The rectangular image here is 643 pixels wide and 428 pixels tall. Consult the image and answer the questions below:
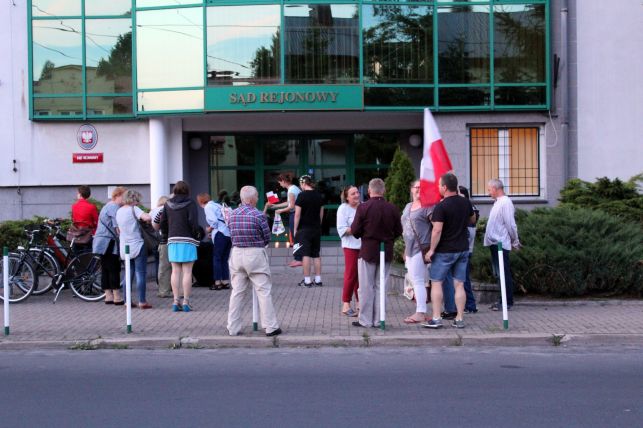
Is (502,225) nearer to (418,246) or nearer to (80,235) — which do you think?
(418,246)

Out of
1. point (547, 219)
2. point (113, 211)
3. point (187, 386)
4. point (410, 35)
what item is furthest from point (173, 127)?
point (187, 386)

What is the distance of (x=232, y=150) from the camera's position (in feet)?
69.5

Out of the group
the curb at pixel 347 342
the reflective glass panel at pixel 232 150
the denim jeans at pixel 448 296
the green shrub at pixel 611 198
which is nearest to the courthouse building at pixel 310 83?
the reflective glass panel at pixel 232 150

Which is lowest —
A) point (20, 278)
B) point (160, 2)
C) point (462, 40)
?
point (20, 278)

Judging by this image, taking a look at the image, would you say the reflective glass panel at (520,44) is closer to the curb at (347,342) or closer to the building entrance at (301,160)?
the building entrance at (301,160)

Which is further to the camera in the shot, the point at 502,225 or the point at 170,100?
the point at 170,100

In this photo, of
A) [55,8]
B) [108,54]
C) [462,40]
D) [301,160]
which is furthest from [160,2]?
[462,40]

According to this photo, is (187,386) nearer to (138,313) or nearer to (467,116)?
(138,313)

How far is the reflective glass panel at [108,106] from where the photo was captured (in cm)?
1969

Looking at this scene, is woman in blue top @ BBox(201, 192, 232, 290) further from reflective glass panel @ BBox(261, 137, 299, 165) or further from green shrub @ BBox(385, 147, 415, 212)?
reflective glass panel @ BBox(261, 137, 299, 165)

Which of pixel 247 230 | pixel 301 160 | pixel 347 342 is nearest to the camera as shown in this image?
pixel 347 342

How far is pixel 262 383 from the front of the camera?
8.02 m

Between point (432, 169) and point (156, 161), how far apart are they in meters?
9.95

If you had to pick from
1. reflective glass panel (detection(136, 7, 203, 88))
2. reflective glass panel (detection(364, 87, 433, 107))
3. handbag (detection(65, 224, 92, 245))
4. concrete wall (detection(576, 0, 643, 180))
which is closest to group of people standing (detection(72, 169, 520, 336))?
handbag (detection(65, 224, 92, 245))
